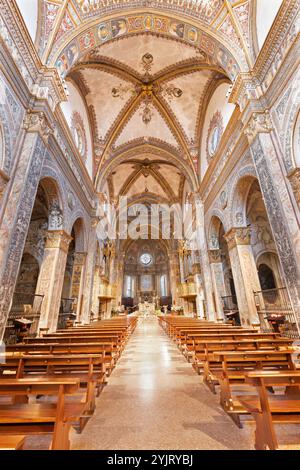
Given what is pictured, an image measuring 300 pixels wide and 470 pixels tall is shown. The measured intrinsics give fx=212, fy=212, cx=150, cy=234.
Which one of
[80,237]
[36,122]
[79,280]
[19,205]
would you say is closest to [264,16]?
[36,122]

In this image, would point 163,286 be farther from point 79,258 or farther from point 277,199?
point 277,199

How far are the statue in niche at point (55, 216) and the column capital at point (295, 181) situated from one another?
28.6 feet

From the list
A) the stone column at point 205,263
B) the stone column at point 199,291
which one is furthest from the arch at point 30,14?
the stone column at point 199,291

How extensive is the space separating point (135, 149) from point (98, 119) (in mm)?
3555

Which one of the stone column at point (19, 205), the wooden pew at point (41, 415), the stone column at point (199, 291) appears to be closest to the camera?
the wooden pew at point (41, 415)

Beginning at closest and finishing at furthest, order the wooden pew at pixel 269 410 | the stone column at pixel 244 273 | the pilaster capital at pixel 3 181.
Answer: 1. the wooden pew at pixel 269 410
2. the pilaster capital at pixel 3 181
3. the stone column at pixel 244 273

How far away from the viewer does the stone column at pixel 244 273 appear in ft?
28.2

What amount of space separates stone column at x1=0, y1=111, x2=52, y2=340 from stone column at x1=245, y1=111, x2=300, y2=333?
7.11 m

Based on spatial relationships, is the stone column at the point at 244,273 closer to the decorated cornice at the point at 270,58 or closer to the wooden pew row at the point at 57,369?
the decorated cornice at the point at 270,58

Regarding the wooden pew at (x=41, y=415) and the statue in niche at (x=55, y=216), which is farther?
the statue in niche at (x=55, y=216)

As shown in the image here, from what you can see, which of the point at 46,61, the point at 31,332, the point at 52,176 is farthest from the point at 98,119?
the point at 31,332

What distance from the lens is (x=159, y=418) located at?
2.54m

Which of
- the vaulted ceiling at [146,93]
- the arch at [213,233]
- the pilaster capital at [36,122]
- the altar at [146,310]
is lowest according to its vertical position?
the altar at [146,310]

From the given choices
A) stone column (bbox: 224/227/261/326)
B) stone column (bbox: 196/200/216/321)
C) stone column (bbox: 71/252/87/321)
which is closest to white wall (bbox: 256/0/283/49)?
stone column (bbox: 224/227/261/326)
